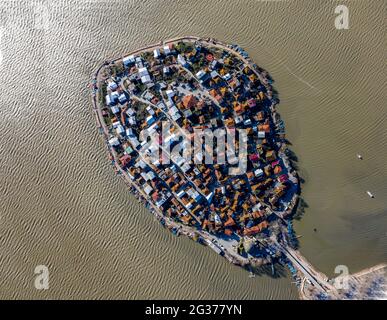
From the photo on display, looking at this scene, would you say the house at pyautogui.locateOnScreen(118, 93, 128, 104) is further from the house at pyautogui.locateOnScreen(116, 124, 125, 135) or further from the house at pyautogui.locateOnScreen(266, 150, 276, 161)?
the house at pyautogui.locateOnScreen(266, 150, 276, 161)

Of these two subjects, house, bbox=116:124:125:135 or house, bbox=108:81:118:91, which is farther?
house, bbox=108:81:118:91

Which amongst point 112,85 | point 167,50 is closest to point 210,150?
point 167,50

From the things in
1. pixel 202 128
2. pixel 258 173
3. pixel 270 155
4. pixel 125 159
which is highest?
pixel 202 128

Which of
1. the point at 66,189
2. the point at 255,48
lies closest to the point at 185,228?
the point at 66,189

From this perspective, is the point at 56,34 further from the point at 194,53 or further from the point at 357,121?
the point at 357,121

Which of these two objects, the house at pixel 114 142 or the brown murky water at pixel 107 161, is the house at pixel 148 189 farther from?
the house at pixel 114 142

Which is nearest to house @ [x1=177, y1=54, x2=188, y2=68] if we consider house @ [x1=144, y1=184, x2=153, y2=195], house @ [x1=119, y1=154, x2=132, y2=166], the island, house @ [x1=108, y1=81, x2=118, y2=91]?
the island

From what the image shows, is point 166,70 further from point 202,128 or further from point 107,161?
point 107,161
